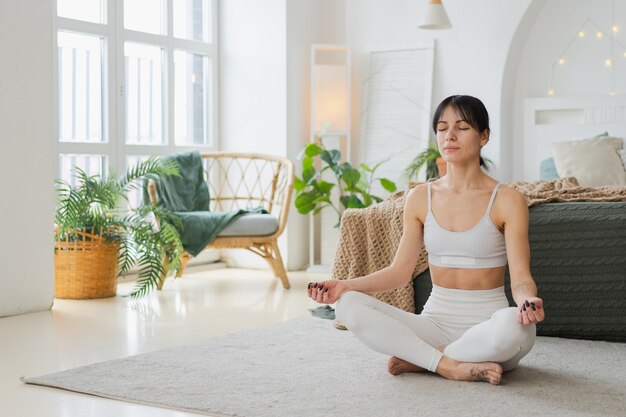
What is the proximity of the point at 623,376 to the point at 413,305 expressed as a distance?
46.0 inches

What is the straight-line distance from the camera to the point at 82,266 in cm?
523

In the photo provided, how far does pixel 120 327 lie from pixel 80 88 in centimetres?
215

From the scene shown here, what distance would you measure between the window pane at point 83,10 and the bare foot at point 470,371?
3.81m

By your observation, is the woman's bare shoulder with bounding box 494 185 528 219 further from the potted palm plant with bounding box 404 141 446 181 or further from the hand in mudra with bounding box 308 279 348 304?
the potted palm plant with bounding box 404 141 446 181

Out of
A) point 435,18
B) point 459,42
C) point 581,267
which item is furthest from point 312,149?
point 581,267

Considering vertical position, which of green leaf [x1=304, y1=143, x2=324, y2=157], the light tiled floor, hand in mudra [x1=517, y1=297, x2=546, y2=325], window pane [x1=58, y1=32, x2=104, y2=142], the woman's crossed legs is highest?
window pane [x1=58, y1=32, x2=104, y2=142]

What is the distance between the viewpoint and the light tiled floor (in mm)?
2822

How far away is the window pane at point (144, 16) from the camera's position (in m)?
6.27

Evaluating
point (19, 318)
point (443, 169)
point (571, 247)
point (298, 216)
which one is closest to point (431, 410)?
point (571, 247)

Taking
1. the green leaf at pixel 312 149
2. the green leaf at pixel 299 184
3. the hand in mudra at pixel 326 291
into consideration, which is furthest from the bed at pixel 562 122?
the hand in mudra at pixel 326 291

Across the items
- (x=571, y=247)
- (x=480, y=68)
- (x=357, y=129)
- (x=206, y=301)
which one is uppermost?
(x=480, y=68)

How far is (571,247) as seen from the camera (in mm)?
3764

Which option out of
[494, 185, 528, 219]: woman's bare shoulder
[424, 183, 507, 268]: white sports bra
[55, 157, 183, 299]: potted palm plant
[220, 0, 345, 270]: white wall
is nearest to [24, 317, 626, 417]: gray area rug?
[424, 183, 507, 268]: white sports bra

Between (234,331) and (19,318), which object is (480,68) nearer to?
(234,331)
